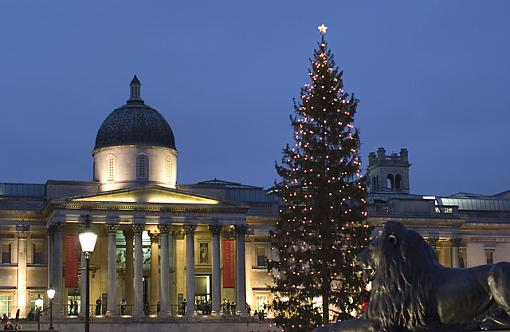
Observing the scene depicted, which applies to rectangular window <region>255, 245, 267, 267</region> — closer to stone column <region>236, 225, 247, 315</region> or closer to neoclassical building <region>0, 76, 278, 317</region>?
neoclassical building <region>0, 76, 278, 317</region>

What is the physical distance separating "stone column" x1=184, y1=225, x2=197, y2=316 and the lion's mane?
6324 centimetres

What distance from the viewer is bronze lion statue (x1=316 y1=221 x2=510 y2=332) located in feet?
45.5

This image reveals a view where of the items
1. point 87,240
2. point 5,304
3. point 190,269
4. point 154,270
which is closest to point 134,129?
point 154,270

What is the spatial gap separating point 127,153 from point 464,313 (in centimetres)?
6889

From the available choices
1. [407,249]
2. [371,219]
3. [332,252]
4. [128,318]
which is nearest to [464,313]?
[407,249]

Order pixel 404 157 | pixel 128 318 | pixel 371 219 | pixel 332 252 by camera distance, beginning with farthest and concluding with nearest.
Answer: pixel 404 157 < pixel 371 219 < pixel 128 318 < pixel 332 252

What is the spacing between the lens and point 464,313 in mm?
13906

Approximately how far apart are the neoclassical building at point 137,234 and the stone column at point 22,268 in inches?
3.2

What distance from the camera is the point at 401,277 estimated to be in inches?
552

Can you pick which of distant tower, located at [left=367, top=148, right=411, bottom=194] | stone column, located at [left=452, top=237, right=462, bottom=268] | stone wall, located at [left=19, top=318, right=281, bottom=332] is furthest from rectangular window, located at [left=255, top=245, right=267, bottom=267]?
distant tower, located at [left=367, top=148, right=411, bottom=194]

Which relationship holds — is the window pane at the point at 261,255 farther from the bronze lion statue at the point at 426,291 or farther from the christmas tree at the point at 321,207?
the bronze lion statue at the point at 426,291

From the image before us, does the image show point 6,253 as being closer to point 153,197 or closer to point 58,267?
point 58,267

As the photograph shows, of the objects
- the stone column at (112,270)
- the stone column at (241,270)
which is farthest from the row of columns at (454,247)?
the stone column at (112,270)

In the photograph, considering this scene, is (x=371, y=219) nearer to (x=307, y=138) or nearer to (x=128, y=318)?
(x=128, y=318)
